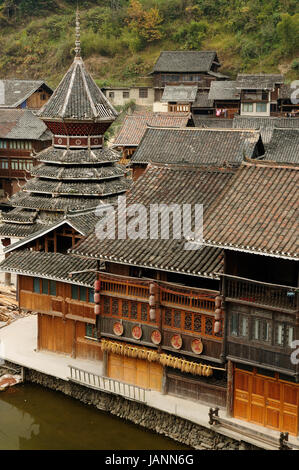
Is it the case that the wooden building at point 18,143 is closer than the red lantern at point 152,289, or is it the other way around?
the red lantern at point 152,289

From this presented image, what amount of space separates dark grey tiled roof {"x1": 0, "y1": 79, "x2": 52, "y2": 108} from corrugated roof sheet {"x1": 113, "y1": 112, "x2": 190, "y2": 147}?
18.2m

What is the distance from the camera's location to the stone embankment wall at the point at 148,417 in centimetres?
2150

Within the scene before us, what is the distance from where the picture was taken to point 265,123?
2179 inches

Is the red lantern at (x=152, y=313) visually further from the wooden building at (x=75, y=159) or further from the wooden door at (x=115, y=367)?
the wooden building at (x=75, y=159)

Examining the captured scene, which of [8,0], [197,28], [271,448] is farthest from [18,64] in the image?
[271,448]

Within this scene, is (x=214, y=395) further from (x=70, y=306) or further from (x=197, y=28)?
(x=197, y=28)

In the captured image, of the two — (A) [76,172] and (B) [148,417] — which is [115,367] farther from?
(A) [76,172]

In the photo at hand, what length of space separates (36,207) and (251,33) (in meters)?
65.5

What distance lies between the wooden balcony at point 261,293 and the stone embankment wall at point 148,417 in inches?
177

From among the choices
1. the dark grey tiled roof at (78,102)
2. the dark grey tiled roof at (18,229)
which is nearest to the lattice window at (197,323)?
the dark grey tiled roof at (78,102)

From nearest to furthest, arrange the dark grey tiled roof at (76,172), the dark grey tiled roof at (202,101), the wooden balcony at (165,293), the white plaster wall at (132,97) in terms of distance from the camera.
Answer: the wooden balcony at (165,293) → the dark grey tiled roof at (76,172) → the dark grey tiled roof at (202,101) → the white plaster wall at (132,97)

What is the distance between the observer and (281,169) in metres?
21.2

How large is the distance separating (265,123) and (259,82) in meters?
14.7

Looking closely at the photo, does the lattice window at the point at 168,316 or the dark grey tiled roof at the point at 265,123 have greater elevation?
the dark grey tiled roof at the point at 265,123
